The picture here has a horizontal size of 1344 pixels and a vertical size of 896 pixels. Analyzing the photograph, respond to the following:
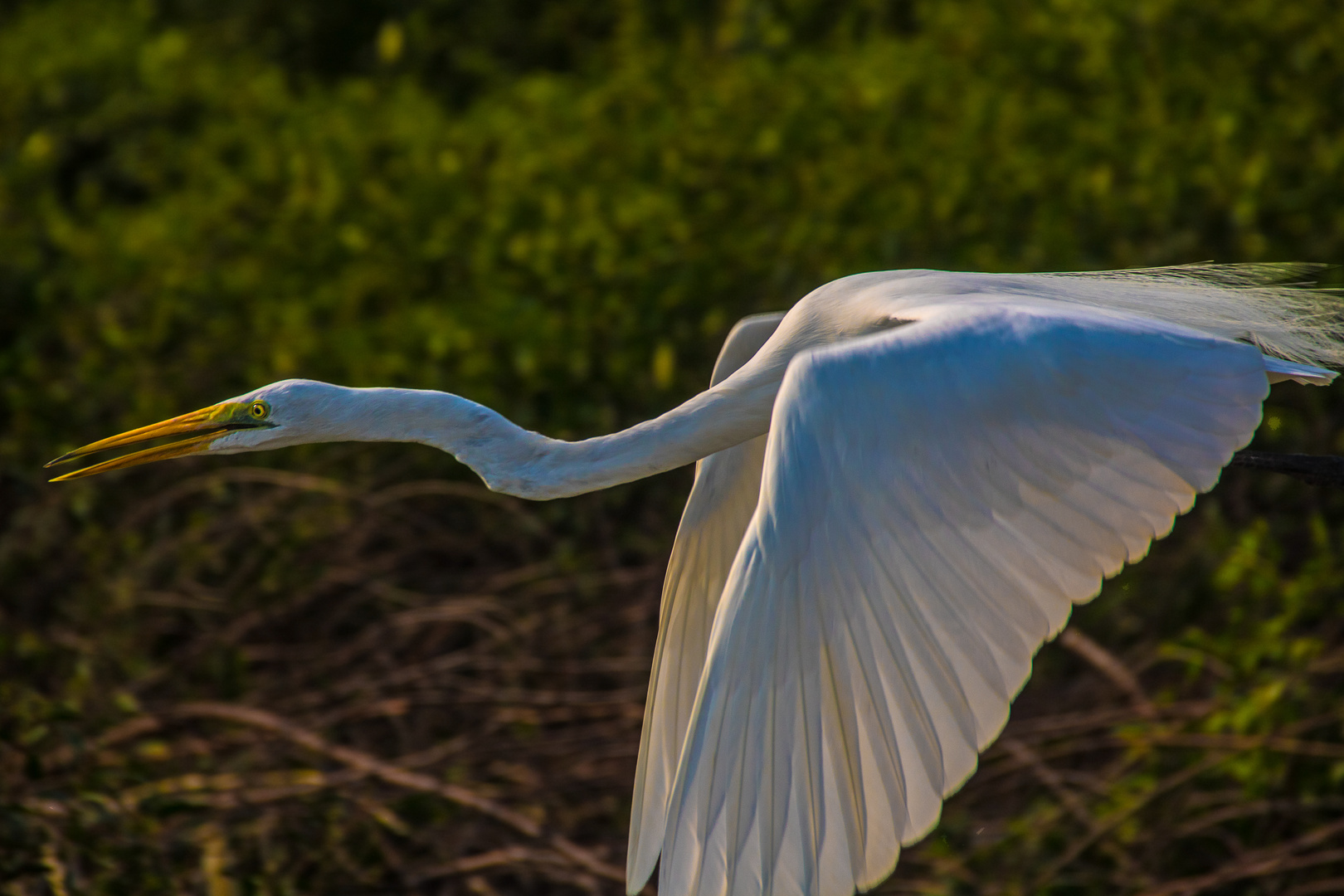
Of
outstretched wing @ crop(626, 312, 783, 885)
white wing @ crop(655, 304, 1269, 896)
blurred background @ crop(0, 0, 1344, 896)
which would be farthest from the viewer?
blurred background @ crop(0, 0, 1344, 896)

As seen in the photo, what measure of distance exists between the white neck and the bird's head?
0.01 meters

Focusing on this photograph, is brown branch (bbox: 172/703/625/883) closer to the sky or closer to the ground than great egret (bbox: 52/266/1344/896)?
closer to the ground

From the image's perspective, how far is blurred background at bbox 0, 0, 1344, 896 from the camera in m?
3.10

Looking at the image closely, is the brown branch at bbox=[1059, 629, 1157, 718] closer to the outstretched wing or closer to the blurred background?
the blurred background

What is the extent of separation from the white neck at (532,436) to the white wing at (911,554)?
0.44 m

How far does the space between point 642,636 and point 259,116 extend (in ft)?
12.2

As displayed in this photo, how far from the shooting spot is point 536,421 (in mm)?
4348

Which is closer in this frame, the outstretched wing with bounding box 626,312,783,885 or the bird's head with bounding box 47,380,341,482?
the bird's head with bounding box 47,380,341,482

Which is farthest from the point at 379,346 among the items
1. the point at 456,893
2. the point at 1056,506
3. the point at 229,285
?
the point at 1056,506

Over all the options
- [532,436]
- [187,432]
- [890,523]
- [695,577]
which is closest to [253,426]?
[187,432]

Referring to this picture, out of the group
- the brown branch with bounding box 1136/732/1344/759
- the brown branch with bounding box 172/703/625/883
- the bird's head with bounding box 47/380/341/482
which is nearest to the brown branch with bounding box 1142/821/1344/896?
the brown branch with bounding box 1136/732/1344/759

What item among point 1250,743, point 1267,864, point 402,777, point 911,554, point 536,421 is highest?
point 911,554

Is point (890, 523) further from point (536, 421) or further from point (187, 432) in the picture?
point (536, 421)

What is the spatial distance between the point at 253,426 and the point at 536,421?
1.83m
